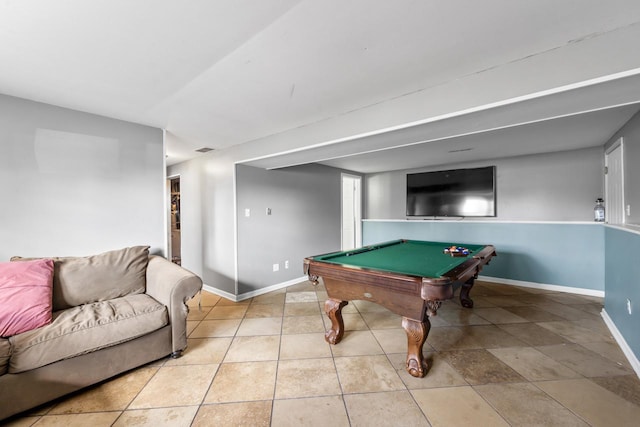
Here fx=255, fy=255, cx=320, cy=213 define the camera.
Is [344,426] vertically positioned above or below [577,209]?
below

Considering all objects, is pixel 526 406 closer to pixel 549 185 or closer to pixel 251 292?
pixel 251 292

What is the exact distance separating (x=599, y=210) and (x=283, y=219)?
4419 mm

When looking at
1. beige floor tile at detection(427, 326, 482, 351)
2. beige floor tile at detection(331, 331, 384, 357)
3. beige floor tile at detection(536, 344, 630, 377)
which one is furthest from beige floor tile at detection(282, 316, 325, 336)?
beige floor tile at detection(536, 344, 630, 377)

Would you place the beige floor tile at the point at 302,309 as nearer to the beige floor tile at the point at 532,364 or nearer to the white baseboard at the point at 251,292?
the white baseboard at the point at 251,292

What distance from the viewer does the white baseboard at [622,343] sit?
1856 millimetres

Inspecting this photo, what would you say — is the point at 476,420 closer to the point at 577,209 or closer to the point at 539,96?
the point at 539,96

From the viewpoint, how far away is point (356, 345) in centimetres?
229

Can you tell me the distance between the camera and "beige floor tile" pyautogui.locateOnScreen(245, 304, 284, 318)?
118 inches

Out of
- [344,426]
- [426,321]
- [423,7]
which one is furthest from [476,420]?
[423,7]

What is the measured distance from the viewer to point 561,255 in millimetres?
3678

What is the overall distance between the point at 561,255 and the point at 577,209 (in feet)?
2.32

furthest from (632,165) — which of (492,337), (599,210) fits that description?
(492,337)

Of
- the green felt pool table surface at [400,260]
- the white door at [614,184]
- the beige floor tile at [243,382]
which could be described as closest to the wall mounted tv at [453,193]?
the white door at [614,184]

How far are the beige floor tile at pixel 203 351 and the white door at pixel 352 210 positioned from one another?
3638 millimetres
